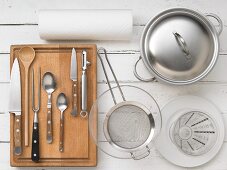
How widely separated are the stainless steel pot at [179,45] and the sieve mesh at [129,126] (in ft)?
0.34

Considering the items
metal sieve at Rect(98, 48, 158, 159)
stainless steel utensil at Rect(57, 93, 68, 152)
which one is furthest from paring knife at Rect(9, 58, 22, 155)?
metal sieve at Rect(98, 48, 158, 159)

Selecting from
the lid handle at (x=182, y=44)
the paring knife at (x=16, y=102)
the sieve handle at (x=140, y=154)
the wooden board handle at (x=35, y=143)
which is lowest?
the sieve handle at (x=140, y=154)

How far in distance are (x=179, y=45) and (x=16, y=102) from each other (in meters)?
0.43

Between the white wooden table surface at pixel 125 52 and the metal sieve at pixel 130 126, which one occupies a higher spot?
the white wooden table surface at pixel 125 52

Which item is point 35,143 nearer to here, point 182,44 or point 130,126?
point 130,126

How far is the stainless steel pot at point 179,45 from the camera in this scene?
1151 mm

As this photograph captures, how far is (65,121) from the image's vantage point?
3.91 feet

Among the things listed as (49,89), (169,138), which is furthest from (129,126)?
(49,89)

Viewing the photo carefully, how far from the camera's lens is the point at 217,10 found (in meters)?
1.22

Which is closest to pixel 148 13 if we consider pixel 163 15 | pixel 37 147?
pixel 163 15

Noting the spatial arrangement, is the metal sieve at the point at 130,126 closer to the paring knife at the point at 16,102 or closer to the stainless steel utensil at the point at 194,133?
the stainless steel utensil at the point at 194,133

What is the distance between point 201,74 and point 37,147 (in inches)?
17.5

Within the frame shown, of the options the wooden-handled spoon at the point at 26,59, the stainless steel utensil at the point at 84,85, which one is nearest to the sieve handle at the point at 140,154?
the stainless steel utensil at the point at 84,85

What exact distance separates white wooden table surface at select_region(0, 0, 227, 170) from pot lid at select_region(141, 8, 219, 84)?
0.06 m
